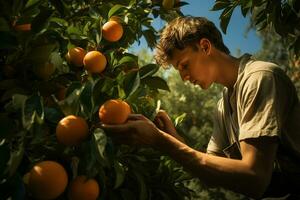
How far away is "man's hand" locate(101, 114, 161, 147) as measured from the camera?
4.81 ft

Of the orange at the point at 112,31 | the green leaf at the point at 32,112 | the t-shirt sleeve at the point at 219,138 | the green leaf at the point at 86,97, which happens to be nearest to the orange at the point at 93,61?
the orange at the point at 112,31

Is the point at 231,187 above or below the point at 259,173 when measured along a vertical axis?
below

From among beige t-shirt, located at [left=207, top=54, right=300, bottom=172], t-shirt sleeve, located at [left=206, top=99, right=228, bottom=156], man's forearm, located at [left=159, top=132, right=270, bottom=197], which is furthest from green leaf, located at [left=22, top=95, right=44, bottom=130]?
t-shirt sleeve, located at [left=206, top=99, right=228, bottom=156]

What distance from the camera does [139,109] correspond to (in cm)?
194

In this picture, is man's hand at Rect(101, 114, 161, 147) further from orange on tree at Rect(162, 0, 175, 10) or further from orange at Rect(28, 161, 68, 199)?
orange on tree at Rect(162, 0, 175, 10)


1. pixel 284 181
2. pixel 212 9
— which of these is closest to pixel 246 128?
pixel 284 181

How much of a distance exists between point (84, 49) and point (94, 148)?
0.75 meters

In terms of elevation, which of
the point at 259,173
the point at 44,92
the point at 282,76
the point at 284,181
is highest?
the point at 282,76

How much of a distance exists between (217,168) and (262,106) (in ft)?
1.03

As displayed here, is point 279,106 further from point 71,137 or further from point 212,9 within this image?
point 212,9

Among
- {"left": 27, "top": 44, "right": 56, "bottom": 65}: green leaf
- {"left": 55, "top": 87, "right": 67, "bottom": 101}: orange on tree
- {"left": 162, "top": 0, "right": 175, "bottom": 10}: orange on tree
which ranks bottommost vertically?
{"left": 162, "top": 0, "right": 175, "bottom": 10}: orange on tree

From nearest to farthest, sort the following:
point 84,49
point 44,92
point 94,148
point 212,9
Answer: point 94,148
point 44,92
point 84,49
point 212,9

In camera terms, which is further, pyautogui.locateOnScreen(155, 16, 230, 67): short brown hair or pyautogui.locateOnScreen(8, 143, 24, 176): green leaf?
pyautogui.locateOnScreen(155, 16, 230, 67): short brown hair

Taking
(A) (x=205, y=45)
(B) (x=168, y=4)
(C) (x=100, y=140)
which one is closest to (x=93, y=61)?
(C) (x=100, y=140)
